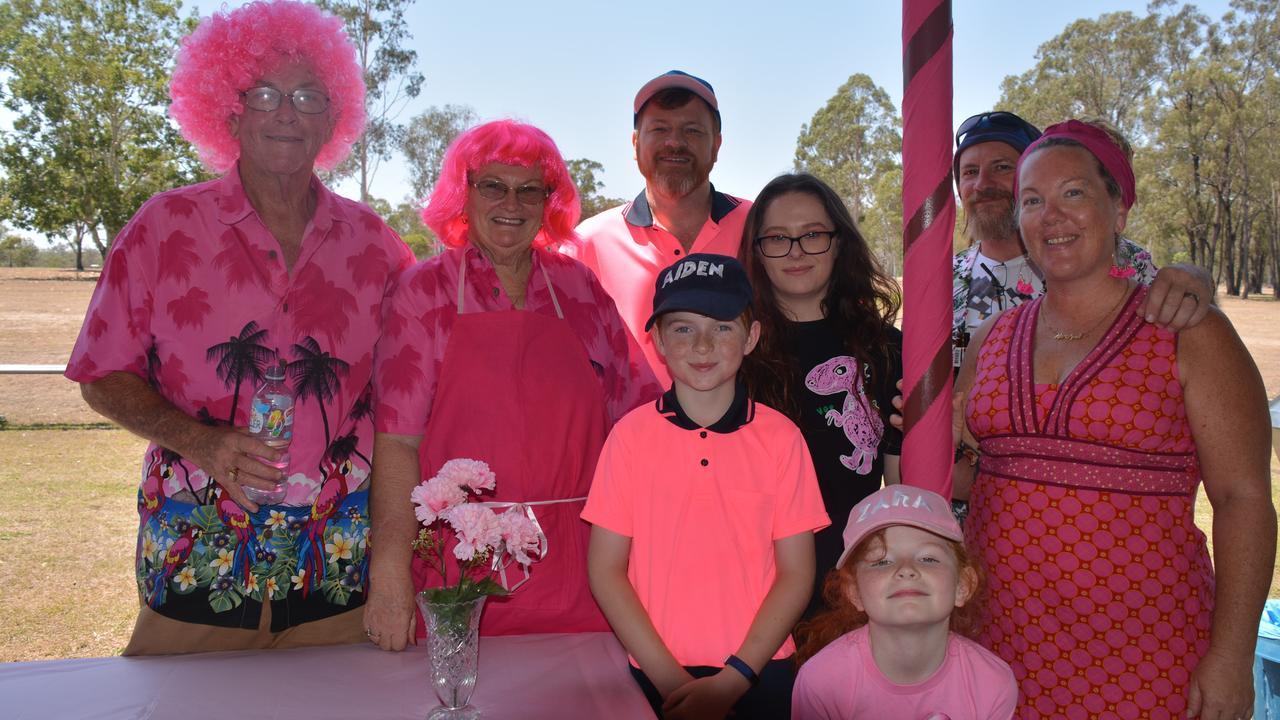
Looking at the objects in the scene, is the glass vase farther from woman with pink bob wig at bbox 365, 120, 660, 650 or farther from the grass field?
the grass field

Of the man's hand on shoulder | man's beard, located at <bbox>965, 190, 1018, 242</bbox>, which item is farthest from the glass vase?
man's beard, located at <bbox>965, 190, 1018, 242</bbox>

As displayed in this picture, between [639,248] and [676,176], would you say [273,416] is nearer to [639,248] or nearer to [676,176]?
[639,248]

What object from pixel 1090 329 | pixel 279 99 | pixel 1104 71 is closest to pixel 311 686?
pixel 279 99

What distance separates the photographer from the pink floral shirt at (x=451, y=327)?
2326mm

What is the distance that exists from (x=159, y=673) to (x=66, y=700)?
0.59 feet

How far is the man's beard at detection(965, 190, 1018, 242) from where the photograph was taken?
314 centimetres

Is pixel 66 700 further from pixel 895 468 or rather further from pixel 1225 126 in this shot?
pixel 1225 126

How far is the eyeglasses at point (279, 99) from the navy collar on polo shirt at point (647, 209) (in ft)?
4.43

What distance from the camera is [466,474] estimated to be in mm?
1674

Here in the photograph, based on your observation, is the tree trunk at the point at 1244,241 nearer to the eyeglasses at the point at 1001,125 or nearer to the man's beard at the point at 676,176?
the eyeglasses at the point at 1001,125

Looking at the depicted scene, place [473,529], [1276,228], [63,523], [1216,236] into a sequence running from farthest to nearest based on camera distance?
[1276,228] → [1216,236] → [63,523] → [473,529]

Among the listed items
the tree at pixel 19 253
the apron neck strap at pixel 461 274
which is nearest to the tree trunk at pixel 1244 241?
the apron neck strap at pixel 461 274

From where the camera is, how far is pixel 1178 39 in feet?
112

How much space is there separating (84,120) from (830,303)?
3182 centimetres
